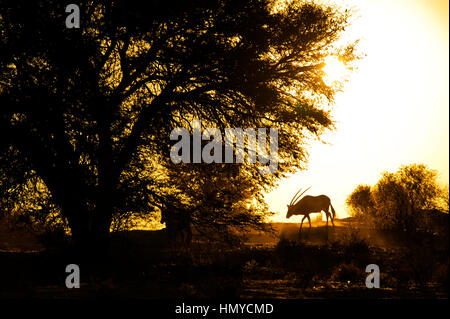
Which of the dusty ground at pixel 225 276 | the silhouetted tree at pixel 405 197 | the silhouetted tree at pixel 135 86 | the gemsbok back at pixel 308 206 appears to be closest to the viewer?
the dusty ground at pixel 225 276

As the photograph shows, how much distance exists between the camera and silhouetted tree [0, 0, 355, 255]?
10328 millimetres

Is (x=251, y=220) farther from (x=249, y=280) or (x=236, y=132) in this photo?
(x=236, y=132)

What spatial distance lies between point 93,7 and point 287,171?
22.8 ft
